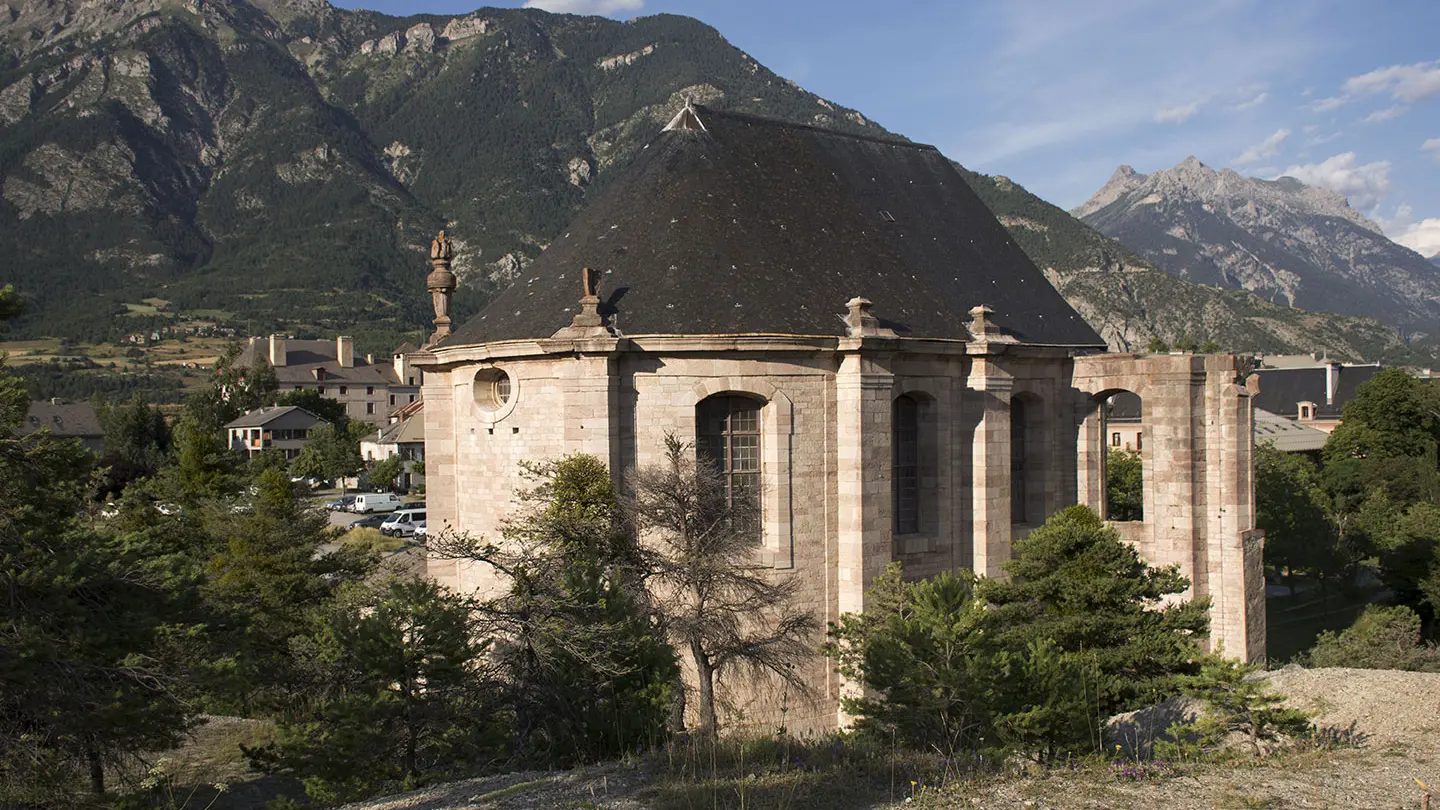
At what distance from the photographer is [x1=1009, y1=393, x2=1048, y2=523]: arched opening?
25.7 m

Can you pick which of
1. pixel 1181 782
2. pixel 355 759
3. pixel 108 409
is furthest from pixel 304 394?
pixel 1181 782

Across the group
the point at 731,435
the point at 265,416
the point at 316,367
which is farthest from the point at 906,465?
the point at 316,367

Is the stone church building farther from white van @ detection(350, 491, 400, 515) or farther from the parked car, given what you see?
white van @ detection(350, 491, 400, 515)

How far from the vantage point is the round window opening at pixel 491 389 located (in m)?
22.7

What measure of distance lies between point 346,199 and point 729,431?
16732cm

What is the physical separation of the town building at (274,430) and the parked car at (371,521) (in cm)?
2798

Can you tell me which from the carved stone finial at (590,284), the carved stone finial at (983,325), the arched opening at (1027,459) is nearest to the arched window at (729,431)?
the carved stone finial at (590,284)

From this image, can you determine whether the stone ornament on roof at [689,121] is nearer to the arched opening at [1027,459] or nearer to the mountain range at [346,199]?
the arched opening at [1027,459]

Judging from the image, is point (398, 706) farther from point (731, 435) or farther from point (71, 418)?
point (71, 418)

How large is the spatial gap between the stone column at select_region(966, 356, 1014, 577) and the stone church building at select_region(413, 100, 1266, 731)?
0.05 m

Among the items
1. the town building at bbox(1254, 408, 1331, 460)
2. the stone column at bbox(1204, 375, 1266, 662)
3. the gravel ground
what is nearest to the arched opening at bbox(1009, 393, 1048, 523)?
the stone column at bbox(1204, 375, 1266, 662)

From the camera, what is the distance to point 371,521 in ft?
205

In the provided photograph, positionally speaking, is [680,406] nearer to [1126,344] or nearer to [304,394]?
[304,394]

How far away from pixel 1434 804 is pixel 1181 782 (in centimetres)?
223
